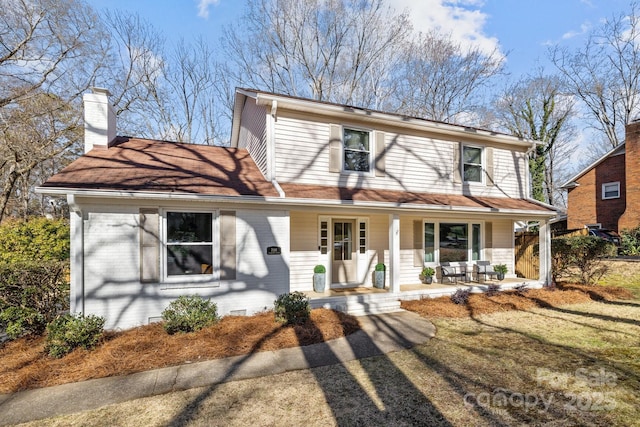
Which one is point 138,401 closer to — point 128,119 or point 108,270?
point 108,270

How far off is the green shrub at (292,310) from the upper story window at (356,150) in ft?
13.8

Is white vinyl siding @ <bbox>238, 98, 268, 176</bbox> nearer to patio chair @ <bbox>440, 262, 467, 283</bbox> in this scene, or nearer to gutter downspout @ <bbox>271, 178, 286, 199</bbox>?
gutter downspout @ <bbox>271, 178, 286, 199</bbox>

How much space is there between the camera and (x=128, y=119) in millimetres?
19984

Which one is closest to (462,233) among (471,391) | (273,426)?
(471,391)

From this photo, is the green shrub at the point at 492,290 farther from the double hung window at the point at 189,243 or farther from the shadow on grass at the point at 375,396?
the double hung window at the point at 189,243

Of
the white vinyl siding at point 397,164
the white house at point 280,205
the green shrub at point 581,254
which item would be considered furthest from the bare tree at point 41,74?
the green shrub at point 581,254

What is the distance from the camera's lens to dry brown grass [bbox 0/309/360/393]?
4.39 meters

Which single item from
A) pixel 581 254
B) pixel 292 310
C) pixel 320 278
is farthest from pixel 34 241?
pixel 581 254

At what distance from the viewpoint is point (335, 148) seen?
873cm

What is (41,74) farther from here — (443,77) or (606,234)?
(606,234)

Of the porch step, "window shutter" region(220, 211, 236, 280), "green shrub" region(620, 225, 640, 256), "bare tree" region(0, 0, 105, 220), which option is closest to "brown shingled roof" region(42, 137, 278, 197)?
"window shutter" region(220, 211, 236, 280)

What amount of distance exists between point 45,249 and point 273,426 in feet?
42.4

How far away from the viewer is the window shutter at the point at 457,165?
10.3 meters

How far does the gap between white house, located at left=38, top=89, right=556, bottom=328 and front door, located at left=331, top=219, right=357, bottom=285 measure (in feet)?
0.10
